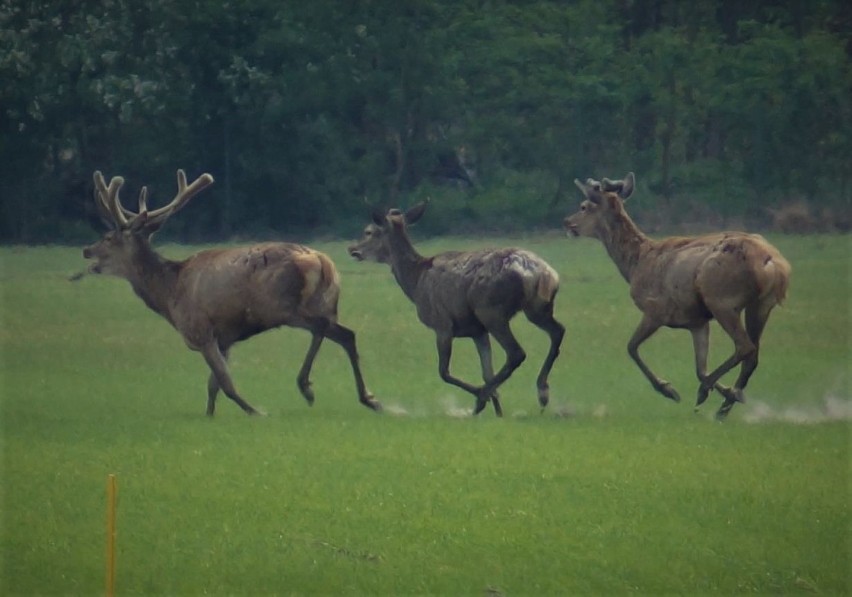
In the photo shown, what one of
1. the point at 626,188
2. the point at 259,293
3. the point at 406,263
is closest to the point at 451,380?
the point at 406,263

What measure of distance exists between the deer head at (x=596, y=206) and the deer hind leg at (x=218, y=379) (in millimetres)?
3802

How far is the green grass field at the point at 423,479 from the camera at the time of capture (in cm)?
1081

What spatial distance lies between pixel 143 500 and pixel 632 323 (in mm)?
13219

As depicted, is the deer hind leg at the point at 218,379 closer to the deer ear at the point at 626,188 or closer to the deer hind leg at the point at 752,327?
the deer hind leg at the point at 752,327

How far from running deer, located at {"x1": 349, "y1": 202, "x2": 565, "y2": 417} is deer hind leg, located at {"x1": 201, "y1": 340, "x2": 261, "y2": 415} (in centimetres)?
173

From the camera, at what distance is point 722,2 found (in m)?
39.8

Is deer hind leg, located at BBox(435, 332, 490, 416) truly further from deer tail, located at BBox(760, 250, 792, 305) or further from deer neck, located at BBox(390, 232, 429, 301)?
deer tail, located at BBox(760, 250, 792, 305)

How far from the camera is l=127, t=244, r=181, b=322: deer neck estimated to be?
17578 millimetres

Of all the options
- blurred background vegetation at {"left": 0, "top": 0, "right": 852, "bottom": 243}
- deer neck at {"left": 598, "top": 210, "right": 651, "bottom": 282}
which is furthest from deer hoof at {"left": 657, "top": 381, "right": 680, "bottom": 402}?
blurred background vegetation at {"left": 0, "top": 0, "right": 852, "bottom": 243}

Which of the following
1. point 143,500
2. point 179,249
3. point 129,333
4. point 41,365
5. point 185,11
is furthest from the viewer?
point 185,11

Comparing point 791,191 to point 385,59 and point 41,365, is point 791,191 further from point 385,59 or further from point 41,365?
point 41,365

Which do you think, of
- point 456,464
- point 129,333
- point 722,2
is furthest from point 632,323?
point 722,2

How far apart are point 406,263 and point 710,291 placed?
306 centimetres

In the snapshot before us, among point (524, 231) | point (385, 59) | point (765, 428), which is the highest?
point (765, 428)
